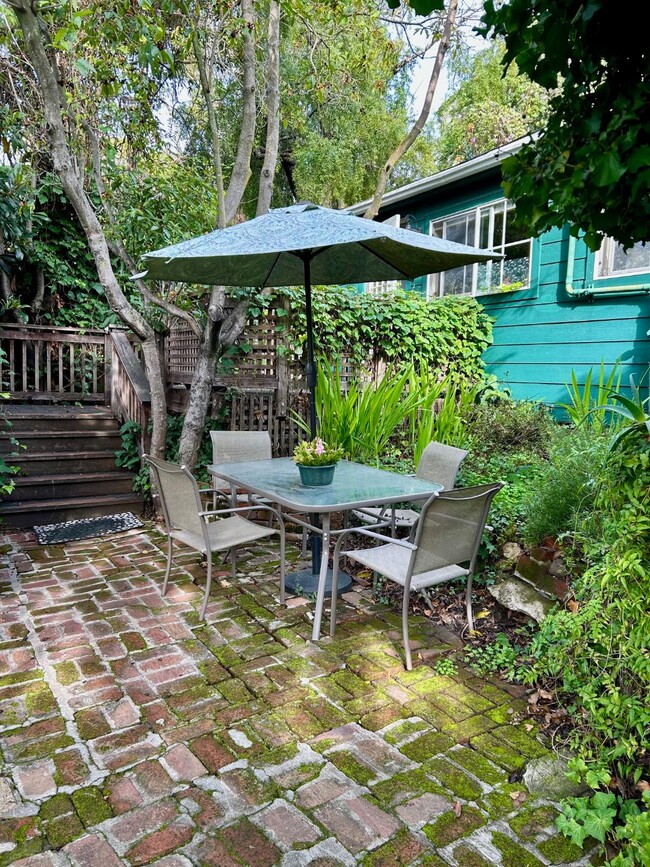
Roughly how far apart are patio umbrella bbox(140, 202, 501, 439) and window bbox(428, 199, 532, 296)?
3.61 meters

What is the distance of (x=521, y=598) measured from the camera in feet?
9.59

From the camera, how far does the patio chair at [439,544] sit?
2.48 metres

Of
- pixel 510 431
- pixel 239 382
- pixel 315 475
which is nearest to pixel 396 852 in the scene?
pixel 315 475

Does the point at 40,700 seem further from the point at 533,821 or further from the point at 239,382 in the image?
the point at 239,382

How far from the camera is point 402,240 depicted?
281cm

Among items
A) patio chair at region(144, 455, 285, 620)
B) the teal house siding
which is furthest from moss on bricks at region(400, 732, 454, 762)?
the teal house siding

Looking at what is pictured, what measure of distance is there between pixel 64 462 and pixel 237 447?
2.10 m

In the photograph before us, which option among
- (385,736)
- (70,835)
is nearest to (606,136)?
(385,736)

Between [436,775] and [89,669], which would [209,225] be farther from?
[436,775]

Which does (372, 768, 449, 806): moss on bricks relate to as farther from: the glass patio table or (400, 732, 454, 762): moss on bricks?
the glass patio table

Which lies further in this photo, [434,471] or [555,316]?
[555,316]

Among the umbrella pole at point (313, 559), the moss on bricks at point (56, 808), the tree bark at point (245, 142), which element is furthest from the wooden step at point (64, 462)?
the moss on bricks at point (56, 808)

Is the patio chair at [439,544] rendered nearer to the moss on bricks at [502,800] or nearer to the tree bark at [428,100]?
the moss on bricks at [502,800]

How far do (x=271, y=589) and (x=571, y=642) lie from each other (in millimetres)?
1999
